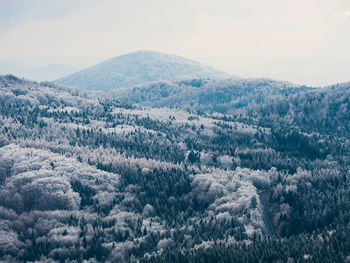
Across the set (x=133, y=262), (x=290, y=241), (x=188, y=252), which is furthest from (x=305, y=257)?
(x=133, y=262)

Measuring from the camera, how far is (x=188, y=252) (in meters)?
192

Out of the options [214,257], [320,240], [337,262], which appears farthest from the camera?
[320,240]

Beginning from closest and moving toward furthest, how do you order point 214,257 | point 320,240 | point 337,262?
point 337,262 < point 214,257 < point 320,240

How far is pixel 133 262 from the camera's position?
200 meters

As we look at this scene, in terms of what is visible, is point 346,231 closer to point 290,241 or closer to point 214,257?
point 290,241

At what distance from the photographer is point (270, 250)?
182125 mm

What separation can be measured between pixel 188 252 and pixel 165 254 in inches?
441

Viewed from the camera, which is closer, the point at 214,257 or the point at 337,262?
the point at 337,262

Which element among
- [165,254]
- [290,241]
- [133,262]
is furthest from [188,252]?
[290,241]

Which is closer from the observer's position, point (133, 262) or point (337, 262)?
point (337, 262)

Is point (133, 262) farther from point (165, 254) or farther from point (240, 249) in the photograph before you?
point (240, 249)

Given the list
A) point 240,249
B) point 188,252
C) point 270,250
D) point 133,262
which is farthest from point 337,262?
point 133,262

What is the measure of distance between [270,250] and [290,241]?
18912mm

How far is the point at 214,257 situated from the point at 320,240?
4544 cm
